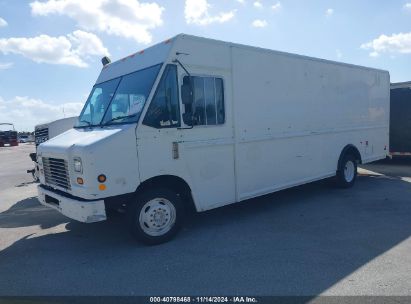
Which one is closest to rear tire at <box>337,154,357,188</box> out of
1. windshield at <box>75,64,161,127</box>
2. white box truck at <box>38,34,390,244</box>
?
white box truck at <box>38,34,390,244</box>

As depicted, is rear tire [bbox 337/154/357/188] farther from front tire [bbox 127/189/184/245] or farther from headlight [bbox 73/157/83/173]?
headlight [bbox 73/157/83/173]

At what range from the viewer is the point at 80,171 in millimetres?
4590

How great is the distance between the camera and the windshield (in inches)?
198

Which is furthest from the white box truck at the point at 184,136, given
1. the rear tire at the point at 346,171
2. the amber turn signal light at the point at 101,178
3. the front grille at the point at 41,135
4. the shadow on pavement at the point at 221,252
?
the front grille at the point at 41,135

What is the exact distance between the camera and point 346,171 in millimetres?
8781

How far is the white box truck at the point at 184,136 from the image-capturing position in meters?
4.73

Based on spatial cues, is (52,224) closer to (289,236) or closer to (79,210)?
(79,210)

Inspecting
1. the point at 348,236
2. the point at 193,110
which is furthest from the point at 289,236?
the point at 193,110

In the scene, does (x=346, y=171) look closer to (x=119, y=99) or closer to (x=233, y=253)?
(x=233, y=253)

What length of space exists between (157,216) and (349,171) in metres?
5.88

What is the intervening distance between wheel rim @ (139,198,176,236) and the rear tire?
5.04 metres

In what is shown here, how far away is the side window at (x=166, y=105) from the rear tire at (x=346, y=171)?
5134 mm

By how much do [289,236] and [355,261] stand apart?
3.82ft

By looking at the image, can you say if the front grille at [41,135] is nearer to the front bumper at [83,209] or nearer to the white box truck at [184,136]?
the white box truck at [184,136]
